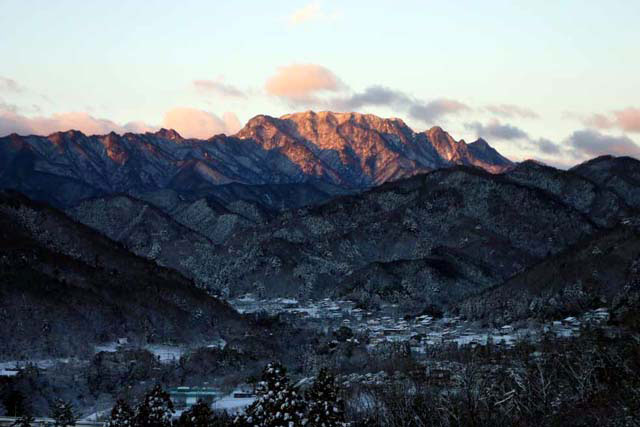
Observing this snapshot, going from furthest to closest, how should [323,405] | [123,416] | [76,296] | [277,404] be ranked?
[76,296]
[123,416]
[323,405]
[277,404]

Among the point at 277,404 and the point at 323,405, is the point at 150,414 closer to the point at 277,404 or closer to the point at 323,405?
the point at 277,404

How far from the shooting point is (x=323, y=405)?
5378 cm

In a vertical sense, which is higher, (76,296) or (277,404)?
(76,296)

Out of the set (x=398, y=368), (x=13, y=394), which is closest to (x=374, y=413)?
(x=398, y=368)

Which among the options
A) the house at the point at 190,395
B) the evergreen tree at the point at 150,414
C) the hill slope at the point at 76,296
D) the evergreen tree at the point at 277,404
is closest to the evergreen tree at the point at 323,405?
the evergreen tree at the point at 277,404

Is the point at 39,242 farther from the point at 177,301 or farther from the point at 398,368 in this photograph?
the point at 398,368

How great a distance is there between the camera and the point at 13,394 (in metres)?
114

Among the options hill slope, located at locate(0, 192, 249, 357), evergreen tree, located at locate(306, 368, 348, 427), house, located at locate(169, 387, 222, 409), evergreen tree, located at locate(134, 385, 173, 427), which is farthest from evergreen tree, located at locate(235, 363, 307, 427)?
hill slope, located at locate(0, 192, 249, 357)

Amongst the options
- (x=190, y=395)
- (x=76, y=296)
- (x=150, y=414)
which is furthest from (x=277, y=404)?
(x=76, y=296)

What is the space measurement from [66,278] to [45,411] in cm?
5052

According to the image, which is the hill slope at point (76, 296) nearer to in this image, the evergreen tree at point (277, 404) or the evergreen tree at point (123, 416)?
the evergreen tree at point (123, 416)

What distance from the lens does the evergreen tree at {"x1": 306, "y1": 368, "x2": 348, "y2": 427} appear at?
175ft

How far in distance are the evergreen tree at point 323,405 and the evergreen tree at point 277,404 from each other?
1.20 metres

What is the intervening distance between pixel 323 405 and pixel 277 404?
3567mm
